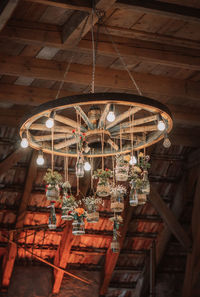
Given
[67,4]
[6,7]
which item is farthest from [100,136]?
[6,7]

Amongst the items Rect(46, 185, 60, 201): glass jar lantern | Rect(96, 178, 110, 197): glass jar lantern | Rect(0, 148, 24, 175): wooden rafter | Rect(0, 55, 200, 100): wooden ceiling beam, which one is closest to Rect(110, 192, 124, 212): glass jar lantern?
Rect(96, 178, 110, 197): glass jar lantern

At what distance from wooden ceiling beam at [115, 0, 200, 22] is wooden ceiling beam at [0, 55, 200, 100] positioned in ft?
5.72

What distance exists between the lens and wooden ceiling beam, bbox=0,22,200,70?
5.20 metres

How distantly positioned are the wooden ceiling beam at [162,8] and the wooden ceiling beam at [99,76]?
1744mm

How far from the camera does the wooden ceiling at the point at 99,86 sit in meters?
5.17

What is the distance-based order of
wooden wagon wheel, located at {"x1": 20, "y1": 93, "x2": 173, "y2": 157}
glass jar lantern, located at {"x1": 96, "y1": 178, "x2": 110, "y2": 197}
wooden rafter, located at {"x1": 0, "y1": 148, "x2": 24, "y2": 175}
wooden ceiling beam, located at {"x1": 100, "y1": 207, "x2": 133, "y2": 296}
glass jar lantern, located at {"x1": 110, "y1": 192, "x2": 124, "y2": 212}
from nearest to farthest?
wooden wagon wheel, located at {"x1": 20, "y1": 93, "x2": 173, "y2": 157}
glass jar lantern, located at {"x1": 96, "y1": 178, "x2": 110, "y2": 197}
glass jar lantern, located at {"x1": 110, "y1": 192, "x2": 124, "y2": 212}
wooden rafter, located at {"x1": 0, "y1": 148, "x2": 24, "y2": 175}
wooden ceiling beam, located at {"x1": 100, "y1": 207, "x2": 133, "y2": 296}

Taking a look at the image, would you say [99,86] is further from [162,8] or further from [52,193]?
[162,8]

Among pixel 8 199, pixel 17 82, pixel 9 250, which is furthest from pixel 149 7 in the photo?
pixel 9 250

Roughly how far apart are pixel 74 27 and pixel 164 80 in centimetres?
208

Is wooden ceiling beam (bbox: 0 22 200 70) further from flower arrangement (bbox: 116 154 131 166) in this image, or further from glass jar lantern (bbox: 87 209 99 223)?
glass jar lantern (bbox: 87 209 99 223)

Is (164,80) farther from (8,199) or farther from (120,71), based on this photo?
(8,199)

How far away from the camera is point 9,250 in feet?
33.3

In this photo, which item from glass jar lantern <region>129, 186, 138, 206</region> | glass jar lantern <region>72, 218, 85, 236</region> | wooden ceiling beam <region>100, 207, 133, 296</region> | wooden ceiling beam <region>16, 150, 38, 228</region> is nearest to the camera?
glass jar lantern <region>129, 186, 138, 206</region>

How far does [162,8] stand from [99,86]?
7.42ft
